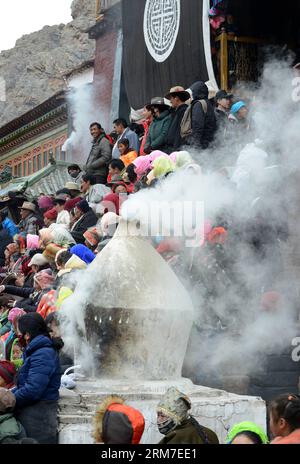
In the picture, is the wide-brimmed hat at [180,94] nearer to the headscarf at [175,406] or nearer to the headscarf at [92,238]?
the headscarf at [92,238]

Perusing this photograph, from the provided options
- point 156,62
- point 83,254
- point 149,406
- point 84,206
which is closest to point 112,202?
point 84,206

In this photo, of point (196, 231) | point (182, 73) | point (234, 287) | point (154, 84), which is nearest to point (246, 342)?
point (234, 287)

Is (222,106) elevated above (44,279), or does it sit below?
above

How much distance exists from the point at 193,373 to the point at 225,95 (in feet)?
17.6

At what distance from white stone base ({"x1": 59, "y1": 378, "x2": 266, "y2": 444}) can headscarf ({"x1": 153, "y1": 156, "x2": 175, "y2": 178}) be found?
12.7 feet

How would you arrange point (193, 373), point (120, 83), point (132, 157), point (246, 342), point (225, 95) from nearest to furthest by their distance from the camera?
point (193, 373) → point (246, 342) → point (225, 95) → point (132, 157) → point (120, 83)

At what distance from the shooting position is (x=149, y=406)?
19.2 ft

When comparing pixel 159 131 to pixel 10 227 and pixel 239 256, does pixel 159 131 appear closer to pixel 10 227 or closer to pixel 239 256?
pixel 239 256

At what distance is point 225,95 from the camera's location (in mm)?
11938

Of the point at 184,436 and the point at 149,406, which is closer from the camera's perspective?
the point at 184,436

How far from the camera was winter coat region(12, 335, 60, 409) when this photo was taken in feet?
18.5

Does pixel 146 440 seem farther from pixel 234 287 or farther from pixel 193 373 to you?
pixel 234 287

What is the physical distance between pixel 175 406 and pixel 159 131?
7604 millimetres

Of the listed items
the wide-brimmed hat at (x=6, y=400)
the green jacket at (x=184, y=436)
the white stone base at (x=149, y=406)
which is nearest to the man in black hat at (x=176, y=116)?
the white stone base at (x=149, y=406)
